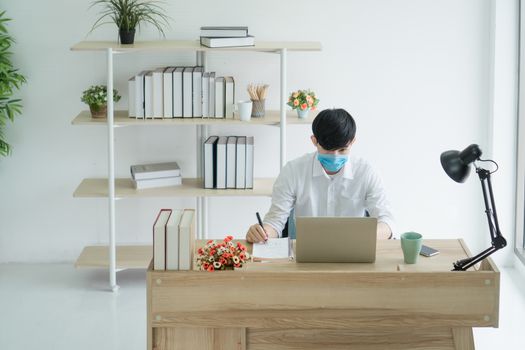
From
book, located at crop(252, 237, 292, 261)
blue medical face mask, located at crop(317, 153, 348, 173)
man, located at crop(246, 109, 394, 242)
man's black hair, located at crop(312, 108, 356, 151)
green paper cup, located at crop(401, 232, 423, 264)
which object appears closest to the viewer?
green paper cup, located at crop(401, 232, 423, 264)

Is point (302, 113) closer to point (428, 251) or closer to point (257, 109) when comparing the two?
point (257, 109)

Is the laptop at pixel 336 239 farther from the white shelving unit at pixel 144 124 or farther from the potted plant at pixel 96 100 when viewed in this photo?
the potted plant at pixel 96 100

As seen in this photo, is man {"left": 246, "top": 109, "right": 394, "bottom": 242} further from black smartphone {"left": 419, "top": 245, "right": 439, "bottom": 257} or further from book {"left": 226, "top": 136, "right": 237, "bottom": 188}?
book {"left": 226, "top": 136, "right": 237, "bottom": 188}

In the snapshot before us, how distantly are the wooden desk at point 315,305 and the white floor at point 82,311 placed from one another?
1.62 m

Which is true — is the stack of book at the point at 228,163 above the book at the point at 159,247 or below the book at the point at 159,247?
above

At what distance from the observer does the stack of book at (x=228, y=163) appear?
5512 millimetres

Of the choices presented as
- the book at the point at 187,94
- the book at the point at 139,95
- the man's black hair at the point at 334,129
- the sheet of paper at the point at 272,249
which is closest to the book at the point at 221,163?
the book at the point at 187,94

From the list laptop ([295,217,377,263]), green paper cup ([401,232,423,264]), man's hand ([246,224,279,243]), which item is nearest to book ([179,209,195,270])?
laptop ([295,217,377,263])

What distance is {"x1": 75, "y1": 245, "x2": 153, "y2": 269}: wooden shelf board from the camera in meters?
5.68

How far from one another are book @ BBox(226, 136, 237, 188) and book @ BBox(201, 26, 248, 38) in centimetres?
62

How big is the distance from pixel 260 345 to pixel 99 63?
9.80 feet

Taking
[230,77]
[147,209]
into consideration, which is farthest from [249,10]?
[147,209]

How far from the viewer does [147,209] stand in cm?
606

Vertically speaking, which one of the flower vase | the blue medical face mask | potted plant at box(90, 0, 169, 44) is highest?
potted plant at box(90, 0, 169, 44)
